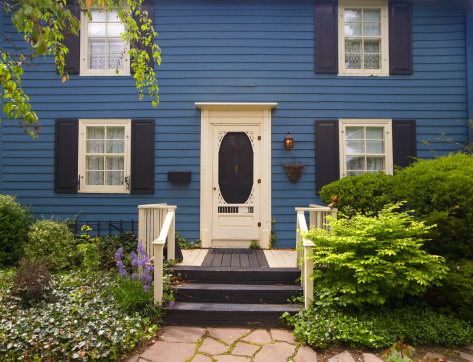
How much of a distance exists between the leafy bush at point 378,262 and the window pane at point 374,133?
8.16ft

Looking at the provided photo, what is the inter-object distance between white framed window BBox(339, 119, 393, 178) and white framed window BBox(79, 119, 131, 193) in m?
3.86

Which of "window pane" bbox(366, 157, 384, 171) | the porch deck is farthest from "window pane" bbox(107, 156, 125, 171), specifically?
"window pane" bbox(366, 157, 384, 171)

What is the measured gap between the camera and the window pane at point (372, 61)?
5.80 meters

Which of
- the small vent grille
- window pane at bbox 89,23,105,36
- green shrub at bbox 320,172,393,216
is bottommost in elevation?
the small vent grille

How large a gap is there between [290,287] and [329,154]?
267 cm

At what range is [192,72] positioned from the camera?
A: 18.7 feet

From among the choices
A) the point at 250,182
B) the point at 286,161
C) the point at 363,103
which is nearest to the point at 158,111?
the point at 250,182

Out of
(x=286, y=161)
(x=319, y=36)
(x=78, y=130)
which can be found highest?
(x=319, y=36)

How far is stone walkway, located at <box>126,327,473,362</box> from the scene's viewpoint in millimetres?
2797

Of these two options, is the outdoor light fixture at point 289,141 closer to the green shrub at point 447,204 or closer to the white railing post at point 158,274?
the green shrub at point 447,204

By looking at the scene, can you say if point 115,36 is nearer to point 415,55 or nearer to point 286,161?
point 286,161

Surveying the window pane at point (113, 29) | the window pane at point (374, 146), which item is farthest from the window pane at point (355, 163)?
the window pane at point (113, 29)

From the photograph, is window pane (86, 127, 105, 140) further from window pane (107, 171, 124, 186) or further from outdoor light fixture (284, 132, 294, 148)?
outdoor light fixture (284, 132, 294, 148)

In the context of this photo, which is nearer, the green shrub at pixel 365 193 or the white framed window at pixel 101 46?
the green shrub at pixel 365 193
